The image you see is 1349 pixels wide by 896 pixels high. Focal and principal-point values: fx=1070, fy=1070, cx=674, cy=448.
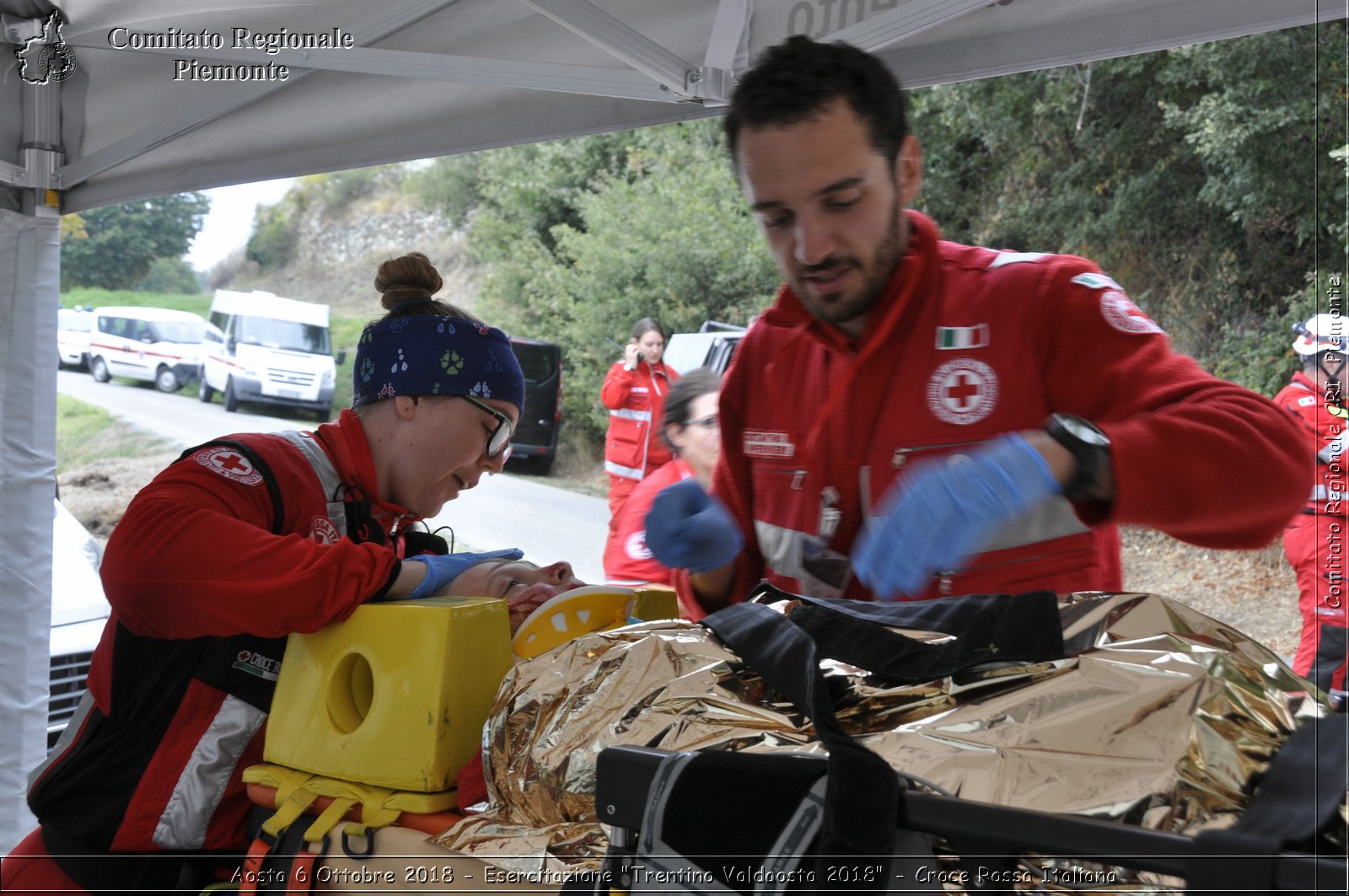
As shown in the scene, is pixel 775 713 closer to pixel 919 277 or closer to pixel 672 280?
pixel 919 277

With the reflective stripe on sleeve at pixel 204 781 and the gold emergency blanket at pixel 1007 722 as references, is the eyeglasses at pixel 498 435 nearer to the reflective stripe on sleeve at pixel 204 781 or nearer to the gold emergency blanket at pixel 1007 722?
the reflective stripe on sleeve at pixel 204 781

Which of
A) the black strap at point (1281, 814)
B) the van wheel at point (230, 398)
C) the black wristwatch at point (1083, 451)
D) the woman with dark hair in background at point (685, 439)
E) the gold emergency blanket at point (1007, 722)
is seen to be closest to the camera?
the black strap at point (1281, 814)

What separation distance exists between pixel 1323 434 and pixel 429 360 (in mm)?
4793

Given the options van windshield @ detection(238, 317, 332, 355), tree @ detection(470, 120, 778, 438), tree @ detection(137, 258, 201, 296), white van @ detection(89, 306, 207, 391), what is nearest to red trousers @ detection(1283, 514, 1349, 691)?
tree @ detection(470, 120, 778, 438)

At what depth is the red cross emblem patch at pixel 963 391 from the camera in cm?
152

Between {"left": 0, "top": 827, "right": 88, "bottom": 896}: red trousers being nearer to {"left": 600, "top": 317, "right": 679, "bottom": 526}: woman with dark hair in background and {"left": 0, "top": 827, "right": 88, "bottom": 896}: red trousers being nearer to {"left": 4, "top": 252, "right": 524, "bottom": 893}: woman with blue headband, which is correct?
{"left": 4, "top": 252, "right": 524, "bottom": 893}: woman with blue headband

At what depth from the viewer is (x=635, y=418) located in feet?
28.6

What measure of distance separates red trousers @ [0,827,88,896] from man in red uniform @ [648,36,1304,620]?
112cm

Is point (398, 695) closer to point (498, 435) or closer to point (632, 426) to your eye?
point (498, 435)

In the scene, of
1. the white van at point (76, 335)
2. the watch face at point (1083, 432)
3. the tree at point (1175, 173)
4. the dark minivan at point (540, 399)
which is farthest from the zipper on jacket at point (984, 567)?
the white van at point (76, 335)

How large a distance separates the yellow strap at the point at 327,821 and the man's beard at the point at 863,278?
983 mm

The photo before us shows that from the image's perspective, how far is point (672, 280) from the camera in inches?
685

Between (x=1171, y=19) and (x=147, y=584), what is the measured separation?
2179 millimetres

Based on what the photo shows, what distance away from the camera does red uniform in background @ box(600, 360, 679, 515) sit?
8.43 metres
